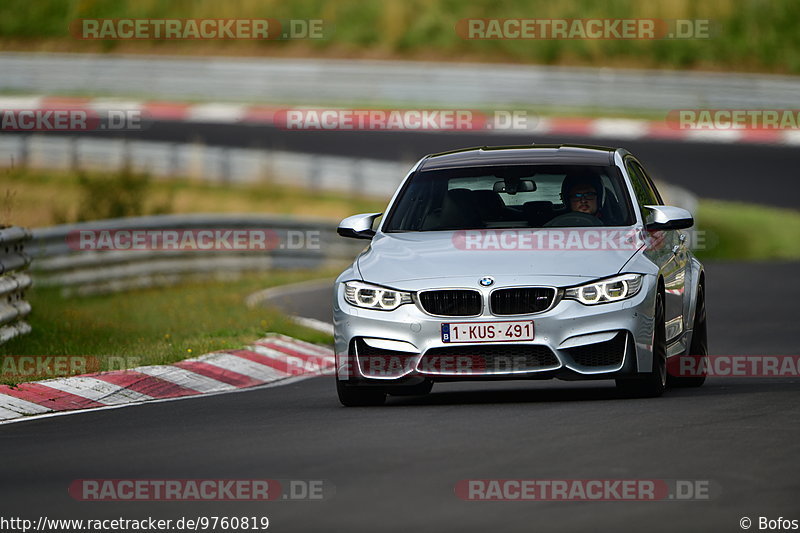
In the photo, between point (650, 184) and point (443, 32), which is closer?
point (650, 184)

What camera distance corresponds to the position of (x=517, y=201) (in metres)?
11.0

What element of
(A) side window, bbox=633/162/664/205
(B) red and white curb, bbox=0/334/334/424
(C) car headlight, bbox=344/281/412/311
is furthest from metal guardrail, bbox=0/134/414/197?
(C) car headlight, bbox=344/281/412/311

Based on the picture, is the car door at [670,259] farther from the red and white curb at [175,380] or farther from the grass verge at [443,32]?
the grass verge at [443,32]

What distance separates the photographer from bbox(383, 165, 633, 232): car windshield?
1073 centimetres

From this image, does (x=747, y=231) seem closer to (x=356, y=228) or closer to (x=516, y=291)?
(x=356, y=228)

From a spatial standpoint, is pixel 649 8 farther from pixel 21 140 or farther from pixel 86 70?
pixel 21 140

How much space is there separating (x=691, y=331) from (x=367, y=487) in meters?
5.02

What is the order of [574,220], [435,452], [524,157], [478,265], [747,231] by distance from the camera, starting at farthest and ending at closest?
[747,231] → [524,157] → [574,220] → [478,265] → [435,452]

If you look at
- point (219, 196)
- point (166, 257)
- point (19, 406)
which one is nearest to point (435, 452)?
point (19, 406)

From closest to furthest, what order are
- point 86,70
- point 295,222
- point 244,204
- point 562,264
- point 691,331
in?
point 562,264 < point 691,331 < point 295,222 < point 244,204 < point 86,70

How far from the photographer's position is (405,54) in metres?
48.7

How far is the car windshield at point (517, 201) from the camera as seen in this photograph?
35.2 feet

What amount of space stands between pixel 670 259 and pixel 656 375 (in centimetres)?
112

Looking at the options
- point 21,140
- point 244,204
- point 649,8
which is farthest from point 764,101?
point 21,140
